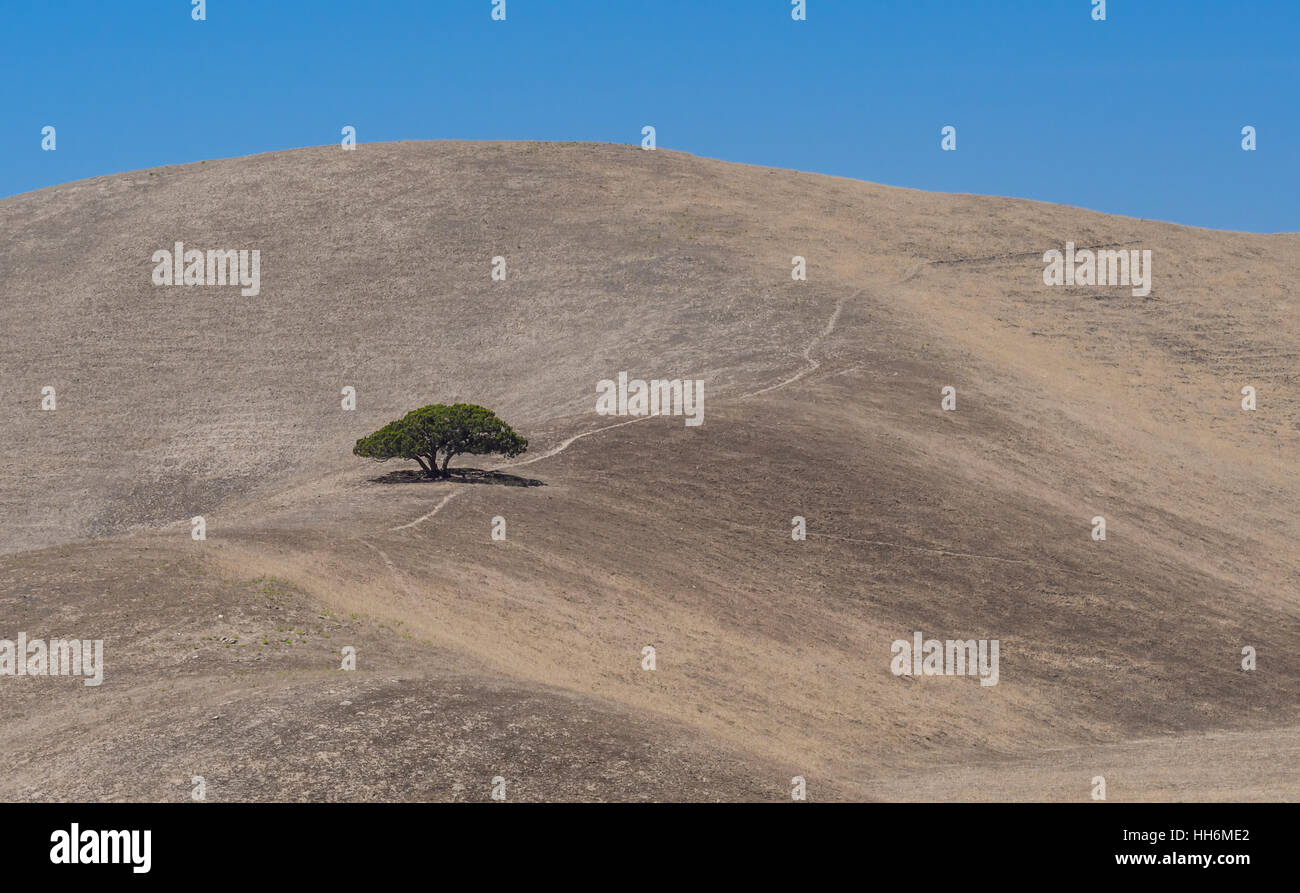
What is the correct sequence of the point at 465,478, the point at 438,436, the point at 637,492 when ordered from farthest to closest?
1. the point at 438,436
2. the point at 465,478
3. the point at 637,492

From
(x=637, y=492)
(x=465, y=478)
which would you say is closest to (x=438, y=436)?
(x=465, y=478)

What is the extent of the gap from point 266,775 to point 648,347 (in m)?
46.9

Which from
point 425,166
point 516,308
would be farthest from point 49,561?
point 425,166

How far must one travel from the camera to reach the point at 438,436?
133 ft

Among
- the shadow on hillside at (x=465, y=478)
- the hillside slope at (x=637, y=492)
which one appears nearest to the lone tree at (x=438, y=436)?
the shadow on hillside at (x=465, y=478)

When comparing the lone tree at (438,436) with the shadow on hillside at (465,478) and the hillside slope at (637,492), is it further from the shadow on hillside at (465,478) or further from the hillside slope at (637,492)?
the hillside slope at (637,492)

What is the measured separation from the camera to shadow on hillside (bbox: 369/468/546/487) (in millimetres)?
39562

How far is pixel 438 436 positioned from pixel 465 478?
4.81 feet

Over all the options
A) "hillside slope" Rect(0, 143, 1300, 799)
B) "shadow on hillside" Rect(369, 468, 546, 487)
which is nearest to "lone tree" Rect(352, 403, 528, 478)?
"shadow on hillside" Rect(369, 468, 546, 487)

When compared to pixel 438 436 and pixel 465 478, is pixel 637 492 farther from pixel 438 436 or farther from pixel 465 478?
pixel 438 436

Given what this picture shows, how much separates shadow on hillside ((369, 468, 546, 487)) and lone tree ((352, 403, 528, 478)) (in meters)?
0.47

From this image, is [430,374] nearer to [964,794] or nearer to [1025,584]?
[1025,584]

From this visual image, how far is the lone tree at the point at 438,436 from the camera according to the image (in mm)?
40500

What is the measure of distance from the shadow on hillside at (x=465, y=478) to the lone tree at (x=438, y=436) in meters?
0.47
